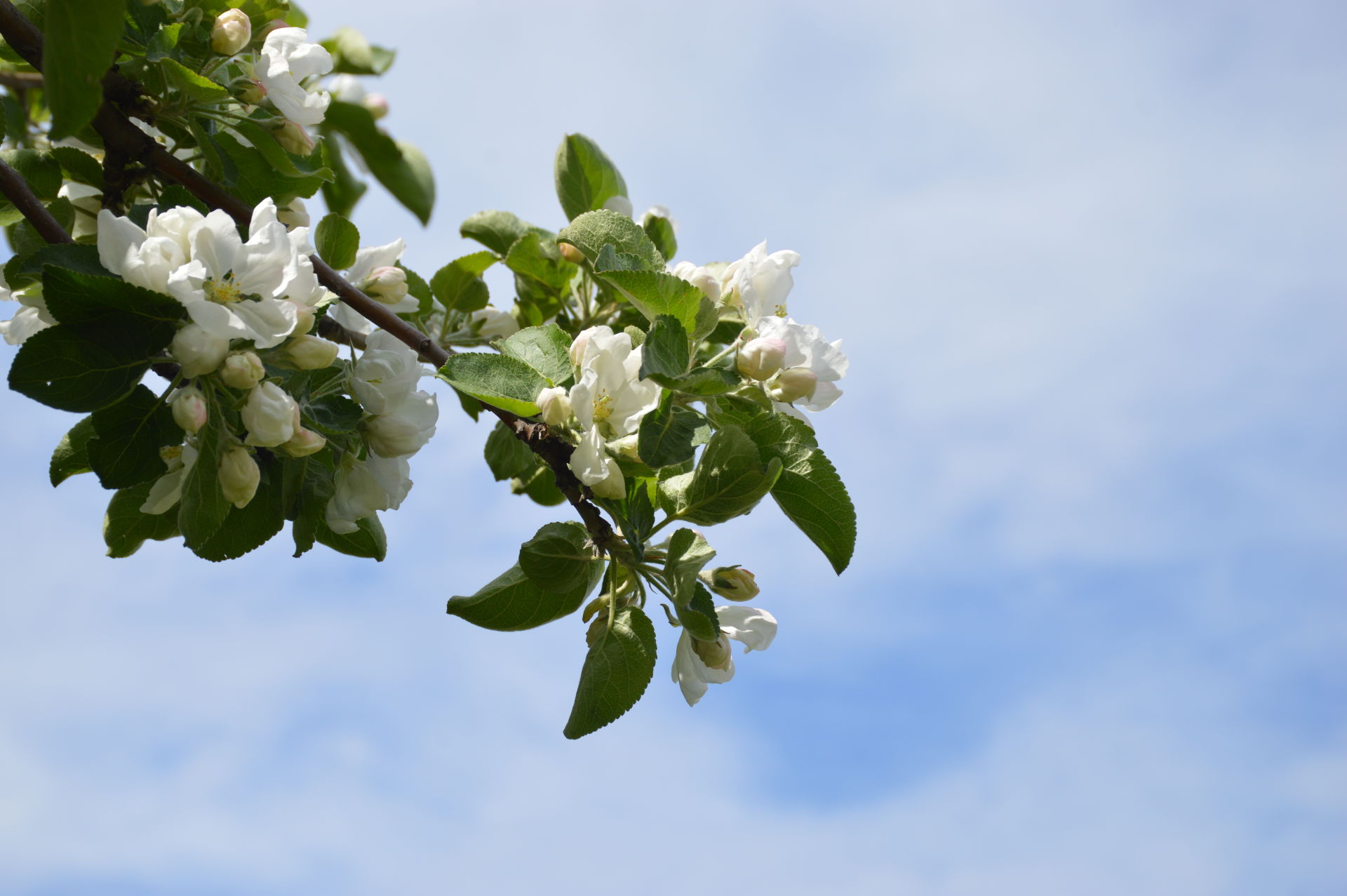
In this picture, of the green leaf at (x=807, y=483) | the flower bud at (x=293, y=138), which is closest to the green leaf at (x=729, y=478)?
the green leaf at (x=807, y=483)

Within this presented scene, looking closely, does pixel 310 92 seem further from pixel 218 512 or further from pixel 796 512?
pixel 796 512

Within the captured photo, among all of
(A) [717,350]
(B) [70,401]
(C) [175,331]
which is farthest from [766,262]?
(B) [70,401]

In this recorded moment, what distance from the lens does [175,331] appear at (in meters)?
1.30

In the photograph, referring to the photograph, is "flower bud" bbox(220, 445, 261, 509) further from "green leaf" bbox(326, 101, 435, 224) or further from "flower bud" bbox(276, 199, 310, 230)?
"green leaf" bbox(326, 101, 435, 224)

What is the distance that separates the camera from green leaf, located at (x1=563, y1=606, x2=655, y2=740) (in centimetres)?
157

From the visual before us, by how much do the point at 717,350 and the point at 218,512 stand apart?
2.93 ft

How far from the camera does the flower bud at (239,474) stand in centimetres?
133

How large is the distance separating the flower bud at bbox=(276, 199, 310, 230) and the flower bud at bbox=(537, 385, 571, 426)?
65 centimetres

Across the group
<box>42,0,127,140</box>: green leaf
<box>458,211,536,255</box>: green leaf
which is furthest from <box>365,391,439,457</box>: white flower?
<box>458,211,536,255</box>: green leaf

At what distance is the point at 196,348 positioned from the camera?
1244 millimetres

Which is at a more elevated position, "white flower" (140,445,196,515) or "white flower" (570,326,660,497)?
"white flower" (570,326,660,497)

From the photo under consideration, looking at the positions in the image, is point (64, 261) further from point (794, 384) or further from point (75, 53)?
point (794, 384)

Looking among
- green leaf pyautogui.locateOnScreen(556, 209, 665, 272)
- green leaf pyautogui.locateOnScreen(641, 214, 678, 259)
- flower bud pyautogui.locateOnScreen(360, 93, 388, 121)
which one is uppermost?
flower bud pyautogui.locateOnScreen(360, 93, 388, 121)

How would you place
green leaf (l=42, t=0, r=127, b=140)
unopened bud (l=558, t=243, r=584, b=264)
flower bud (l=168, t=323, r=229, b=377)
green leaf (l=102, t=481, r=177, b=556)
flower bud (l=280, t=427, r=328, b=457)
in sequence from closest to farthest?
1. green leaf (l=42, t=0, r=127, b=140)
2. flower bud (l=168, t=323, r=229, b=377)
3. flower bud (l=280, t=427, r=328, b=457)
4. green leaf (l=102, t=481, r=177, b=556)
5. unopened bud (l=558, t=243, r=584, b=264)
